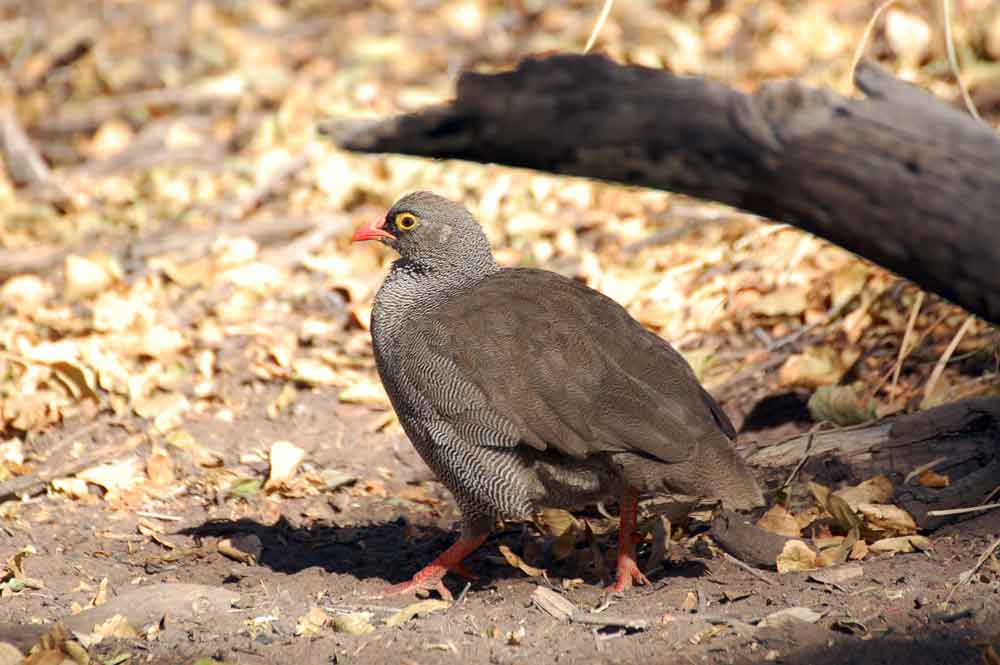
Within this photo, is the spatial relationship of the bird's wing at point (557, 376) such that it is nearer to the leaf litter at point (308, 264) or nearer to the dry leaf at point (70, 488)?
the leaf litter at point (308, 264)

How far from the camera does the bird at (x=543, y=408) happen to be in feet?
14.3

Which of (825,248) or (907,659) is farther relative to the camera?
(825,248)

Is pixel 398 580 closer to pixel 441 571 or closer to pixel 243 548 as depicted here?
pixel 441 571

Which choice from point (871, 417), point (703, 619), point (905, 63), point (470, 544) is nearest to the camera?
point (703, 619)

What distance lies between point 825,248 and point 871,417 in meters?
1.74

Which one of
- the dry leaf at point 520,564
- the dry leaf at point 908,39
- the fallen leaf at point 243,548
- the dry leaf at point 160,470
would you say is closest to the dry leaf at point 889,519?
the dry leaf at point 520,564

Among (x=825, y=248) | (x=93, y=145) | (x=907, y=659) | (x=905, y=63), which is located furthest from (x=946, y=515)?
(x=93, y=145)

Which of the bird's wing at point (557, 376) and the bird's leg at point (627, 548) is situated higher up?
the bird's wing at point (557, 376)

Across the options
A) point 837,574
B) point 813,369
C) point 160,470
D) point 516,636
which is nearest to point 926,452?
point 837,574

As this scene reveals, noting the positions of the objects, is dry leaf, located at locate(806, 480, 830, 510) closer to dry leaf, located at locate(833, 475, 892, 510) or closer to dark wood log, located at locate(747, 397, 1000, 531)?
dry leaf, located at locate(833, 475, 892, 510)

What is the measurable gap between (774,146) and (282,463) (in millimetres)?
3494

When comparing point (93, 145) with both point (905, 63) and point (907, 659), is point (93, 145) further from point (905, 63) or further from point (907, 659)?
point (907, 659)

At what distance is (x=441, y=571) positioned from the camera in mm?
4906

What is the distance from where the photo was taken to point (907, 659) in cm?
348
